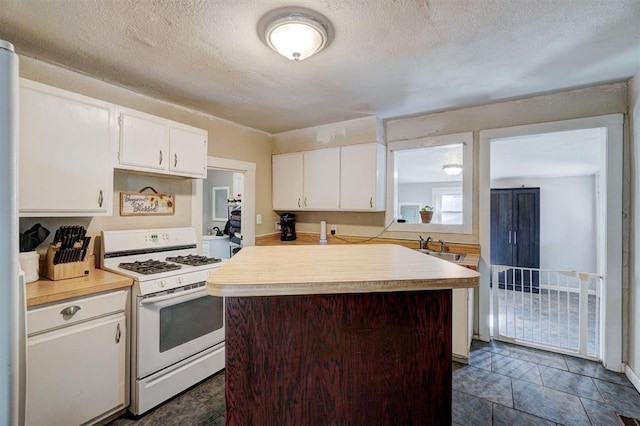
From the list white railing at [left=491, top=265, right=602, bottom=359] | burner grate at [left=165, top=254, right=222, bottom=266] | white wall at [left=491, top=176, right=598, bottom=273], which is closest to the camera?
burner grate at [left=165, top=254, right=222, bottom=266]

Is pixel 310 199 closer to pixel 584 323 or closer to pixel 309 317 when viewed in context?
pixel 309 317

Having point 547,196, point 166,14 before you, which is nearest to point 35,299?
point 166,14

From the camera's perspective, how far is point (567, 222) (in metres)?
5.77

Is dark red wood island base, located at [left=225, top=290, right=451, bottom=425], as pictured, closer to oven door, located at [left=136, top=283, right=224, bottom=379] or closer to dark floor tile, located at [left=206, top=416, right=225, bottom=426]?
oven door, located at [left=136, top=283, right=224, bottom=379]

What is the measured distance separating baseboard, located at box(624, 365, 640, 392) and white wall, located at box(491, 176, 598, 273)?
4109 millimetres

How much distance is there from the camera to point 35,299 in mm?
1541

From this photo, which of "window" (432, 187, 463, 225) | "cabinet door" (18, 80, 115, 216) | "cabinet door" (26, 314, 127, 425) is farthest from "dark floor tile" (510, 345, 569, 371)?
"window" (432, 187, 463, 225)

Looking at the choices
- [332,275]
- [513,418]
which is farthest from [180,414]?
[513,418]

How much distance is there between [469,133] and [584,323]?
2045 mm

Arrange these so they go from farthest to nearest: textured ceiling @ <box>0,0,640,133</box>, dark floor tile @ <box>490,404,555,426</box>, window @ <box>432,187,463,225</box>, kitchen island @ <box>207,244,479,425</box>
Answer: window @ <box>432,187,463,225</box> → dark floor tile @ <box>490,404,555,426</box> → textured ceiling @ <box>0,0,640,133</box> → kitchen island @ <box>207,244,479,425</box>

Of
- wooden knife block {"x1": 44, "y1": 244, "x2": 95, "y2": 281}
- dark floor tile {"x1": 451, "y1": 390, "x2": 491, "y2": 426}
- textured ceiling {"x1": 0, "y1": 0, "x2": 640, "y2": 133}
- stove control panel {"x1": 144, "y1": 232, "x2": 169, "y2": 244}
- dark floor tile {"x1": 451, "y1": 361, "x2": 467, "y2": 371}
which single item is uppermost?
textured ceiling {"x1": 0, "y1": 0, "x2": 640, "y2": 133}

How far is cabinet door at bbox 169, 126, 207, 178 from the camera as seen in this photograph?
2514mm

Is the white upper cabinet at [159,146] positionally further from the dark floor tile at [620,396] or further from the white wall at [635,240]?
the dark floor tile at [620,396]

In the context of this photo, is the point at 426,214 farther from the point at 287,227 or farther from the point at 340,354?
the point at 340,354
